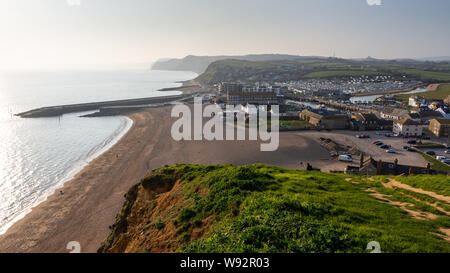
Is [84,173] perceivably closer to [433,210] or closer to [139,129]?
[139,129]

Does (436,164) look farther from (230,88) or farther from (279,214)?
(230,88)

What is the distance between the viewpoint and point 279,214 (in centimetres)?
895

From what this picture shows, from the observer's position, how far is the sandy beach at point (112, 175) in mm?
21016

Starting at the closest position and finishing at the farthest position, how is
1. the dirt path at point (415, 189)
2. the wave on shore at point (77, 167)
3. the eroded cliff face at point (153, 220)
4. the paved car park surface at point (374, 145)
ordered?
1. the eroded cliff face at point (153, 220)
2. the dirt path at point (415, 189)
3. the wave on shore at point (77, 167)
4. the paved car park surface at point (374, 145)

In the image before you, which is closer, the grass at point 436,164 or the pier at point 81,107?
the grass at point 436,164

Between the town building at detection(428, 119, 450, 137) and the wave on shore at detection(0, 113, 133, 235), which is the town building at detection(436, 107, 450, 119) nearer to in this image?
the town building at detection(428, 119, 450, 137)

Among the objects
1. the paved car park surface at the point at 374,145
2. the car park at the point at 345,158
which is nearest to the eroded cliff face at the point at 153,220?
the car park at the point at 345,158

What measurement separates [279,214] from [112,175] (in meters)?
27.7

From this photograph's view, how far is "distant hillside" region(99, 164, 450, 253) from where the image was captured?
24.4 feet

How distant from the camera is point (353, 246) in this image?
278 inches

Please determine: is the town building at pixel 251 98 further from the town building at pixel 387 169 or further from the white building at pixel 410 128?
the town building at pixel 387 169

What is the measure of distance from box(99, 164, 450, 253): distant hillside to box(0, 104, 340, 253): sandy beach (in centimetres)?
740

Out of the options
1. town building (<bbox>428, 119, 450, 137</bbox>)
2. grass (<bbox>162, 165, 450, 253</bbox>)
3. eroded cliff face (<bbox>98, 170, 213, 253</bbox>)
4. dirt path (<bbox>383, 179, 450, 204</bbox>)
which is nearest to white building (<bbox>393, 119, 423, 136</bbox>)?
town building (<bbox>428, 119, 450, 137</bbox>)

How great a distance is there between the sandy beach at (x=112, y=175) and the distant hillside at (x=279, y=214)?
7.40m
